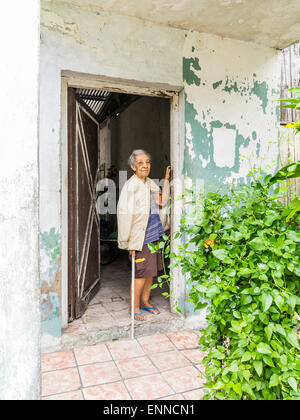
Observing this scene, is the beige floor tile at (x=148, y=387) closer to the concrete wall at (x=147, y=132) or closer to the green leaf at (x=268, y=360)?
the green leaf at (x=268, y=360)

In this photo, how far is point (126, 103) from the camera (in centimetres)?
638

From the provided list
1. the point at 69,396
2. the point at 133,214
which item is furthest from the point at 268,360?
the point at 133,214

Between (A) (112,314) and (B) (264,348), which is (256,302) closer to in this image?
(B) (264,348)

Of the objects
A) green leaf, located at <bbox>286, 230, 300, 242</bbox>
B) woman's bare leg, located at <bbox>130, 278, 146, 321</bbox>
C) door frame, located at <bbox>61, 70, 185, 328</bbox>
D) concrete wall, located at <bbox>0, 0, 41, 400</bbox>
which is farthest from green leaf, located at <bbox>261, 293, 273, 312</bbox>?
woman's bare leg, located at <bbox>130, 278, 146, 321</bbox>

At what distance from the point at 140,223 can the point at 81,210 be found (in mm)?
708

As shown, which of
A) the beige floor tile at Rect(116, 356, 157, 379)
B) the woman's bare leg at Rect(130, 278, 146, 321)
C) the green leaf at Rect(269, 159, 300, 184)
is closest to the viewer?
the green leaf at Rect(269, 159, 300, 184)

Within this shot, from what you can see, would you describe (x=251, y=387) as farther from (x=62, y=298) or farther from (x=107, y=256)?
(x=107, y=256)

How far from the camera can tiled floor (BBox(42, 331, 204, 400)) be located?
2174 millimetres

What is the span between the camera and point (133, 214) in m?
3.28

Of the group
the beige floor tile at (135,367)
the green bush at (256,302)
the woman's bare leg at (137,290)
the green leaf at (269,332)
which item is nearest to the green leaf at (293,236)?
the green bush at (256,302)

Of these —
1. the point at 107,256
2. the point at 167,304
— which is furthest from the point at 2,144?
the point at 107,256

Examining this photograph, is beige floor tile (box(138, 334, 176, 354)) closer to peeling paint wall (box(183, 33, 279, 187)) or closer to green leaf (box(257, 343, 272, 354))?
peeling paint wall (box(183, 33, 279, 187))

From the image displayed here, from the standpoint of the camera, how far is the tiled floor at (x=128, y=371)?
217 centimetres

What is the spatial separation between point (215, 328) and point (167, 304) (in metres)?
2.45
